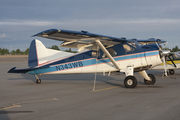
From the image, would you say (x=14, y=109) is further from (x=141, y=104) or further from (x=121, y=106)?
(x=141, y=104)

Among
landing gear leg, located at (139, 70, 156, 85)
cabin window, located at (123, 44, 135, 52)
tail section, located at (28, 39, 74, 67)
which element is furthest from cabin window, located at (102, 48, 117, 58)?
tail section, located at (28, 39, 74, 67)

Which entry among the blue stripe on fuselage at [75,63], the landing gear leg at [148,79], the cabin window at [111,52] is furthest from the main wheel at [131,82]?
the cabin window at [111,52]

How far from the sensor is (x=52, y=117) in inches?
206

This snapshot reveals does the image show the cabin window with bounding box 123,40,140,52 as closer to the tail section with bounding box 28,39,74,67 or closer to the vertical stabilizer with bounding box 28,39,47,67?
the tail section with bounding box 28,39,74,67

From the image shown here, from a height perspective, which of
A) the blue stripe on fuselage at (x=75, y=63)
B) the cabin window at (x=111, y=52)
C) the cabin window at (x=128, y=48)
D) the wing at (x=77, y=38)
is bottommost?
the blue stripe on fuselage at (x=75, y=63)

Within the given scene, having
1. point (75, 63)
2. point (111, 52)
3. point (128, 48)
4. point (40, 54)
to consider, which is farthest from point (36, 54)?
point (128, 48)

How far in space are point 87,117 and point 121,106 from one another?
1.59 meters

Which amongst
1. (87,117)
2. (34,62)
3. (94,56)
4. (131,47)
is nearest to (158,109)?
(87,117)

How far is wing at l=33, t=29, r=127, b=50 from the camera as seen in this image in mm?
8680

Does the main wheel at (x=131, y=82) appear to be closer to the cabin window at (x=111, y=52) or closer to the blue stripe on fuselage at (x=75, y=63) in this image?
the blue stripe on fuselage at (x=75, y=63)

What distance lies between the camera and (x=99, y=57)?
37.4 ft

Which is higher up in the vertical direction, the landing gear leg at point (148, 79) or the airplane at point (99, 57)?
the airplane at point (99, 57)

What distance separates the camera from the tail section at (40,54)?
12.7 metres

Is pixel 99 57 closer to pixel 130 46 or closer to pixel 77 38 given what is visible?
pixel 130 46
